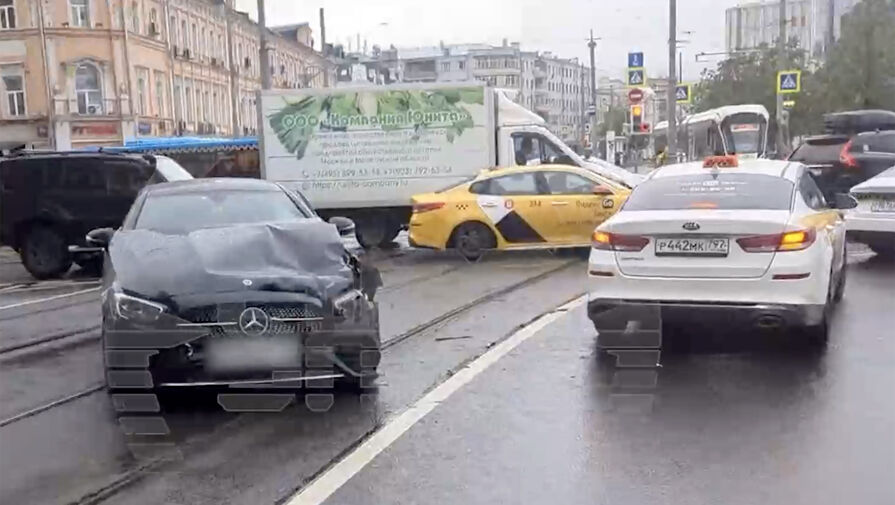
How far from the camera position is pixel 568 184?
1452 centimetres

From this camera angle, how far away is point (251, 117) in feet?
216

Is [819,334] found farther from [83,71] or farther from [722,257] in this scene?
[83,71]

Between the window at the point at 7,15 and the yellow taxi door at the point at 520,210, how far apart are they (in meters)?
36.9

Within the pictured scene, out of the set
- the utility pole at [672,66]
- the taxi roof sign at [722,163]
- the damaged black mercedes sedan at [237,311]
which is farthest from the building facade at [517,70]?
the damaged black mercedes sedan at [237,311]

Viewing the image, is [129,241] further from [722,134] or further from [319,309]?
[722,134]

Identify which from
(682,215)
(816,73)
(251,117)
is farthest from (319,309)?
(251,117)

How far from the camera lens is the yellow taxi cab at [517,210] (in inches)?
566

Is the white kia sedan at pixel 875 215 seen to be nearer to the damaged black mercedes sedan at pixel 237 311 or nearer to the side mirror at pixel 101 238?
the damaged black mercedes sedan at pixel 237 311

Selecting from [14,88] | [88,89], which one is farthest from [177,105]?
[14,88]

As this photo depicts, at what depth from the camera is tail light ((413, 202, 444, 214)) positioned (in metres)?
14.9

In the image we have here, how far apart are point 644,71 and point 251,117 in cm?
3946

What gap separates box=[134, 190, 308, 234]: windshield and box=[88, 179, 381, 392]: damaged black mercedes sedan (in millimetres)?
361

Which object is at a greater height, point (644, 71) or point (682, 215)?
point (644, 71)

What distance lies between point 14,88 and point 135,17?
261 inches
